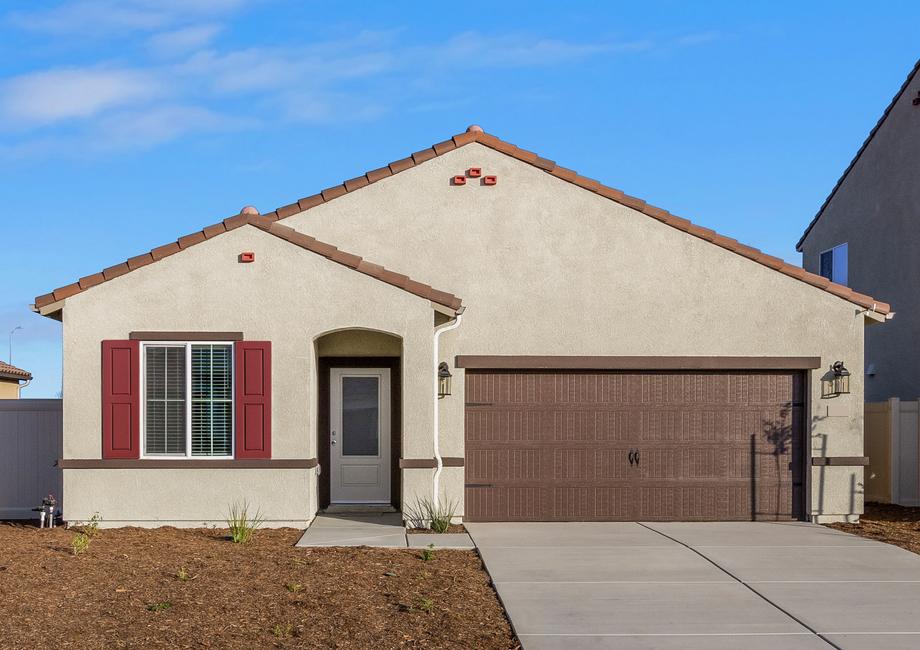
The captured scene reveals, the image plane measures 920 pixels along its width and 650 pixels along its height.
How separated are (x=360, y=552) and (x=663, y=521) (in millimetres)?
5092

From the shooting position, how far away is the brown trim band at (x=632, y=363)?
1467 cm

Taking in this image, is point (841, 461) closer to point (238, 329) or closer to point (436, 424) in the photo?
point (436, 424)

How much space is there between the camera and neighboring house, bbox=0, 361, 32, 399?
27453 mm

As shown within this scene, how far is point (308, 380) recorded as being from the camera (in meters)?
13.9

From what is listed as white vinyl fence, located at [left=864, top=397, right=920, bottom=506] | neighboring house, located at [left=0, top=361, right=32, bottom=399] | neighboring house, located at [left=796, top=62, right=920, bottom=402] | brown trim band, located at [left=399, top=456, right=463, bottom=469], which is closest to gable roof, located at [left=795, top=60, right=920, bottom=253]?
neighboring house, located at [left=796, top=62, right=920, bottom=402]

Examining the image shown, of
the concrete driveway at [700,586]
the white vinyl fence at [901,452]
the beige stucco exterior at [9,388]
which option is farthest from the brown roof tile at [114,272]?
the beige stucco exterior at [9,388]

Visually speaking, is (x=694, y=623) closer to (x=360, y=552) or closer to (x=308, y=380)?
(x=360, y=552)

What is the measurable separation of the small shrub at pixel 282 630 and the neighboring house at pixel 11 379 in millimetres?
20761

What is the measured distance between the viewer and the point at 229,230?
1391cm

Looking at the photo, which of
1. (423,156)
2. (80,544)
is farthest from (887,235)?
(80,544)

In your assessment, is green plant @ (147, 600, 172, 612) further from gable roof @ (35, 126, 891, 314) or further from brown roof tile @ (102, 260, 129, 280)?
gable roof @ (35, 126, 891, 314)

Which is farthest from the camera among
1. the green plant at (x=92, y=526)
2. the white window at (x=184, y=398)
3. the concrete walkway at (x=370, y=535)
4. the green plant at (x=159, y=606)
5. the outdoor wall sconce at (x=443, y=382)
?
the outdoor wall sconce at (x=443, y=382)

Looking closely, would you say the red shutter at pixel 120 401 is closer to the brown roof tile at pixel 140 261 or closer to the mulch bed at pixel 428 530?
the brown roof tile at pixel 140 261

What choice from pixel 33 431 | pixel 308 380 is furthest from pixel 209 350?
pixel 33 431
